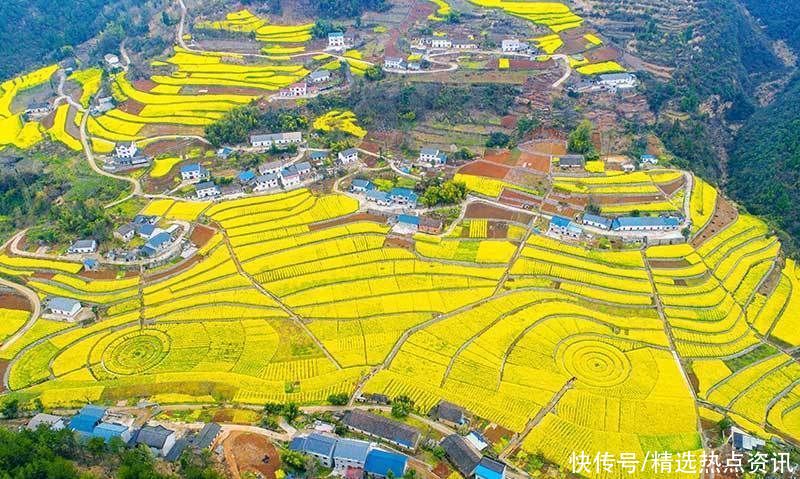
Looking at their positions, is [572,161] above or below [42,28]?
below

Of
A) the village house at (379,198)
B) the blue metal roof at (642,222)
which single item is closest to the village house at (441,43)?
the village house at (379,198)

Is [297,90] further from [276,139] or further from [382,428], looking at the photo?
[382,428]

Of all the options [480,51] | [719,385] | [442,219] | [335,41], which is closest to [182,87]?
[335,41]

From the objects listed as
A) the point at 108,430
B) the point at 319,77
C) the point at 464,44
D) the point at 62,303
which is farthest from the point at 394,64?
the point at 108,430

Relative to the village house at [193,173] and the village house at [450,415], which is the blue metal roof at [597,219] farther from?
the village house at [193,173]

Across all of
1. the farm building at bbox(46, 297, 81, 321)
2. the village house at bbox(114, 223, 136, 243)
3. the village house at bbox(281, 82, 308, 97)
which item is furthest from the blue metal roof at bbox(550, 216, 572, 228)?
the farm building at bbox(46, 297, 81, 321)

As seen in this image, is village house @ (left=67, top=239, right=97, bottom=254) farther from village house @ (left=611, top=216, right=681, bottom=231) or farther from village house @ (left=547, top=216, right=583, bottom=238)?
village house @ (left=611, top=216, right=681, bottom=231)

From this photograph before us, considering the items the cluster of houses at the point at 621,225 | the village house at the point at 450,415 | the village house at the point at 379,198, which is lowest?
the village house at the point at 450,415
